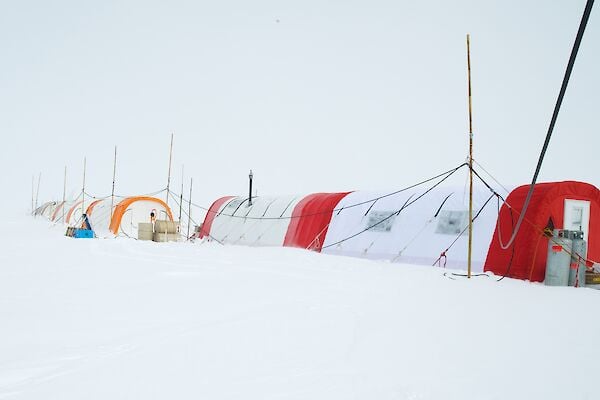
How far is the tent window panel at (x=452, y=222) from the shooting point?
1561 cm

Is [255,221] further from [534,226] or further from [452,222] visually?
[534,226]

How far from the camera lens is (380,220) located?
18.5 metres

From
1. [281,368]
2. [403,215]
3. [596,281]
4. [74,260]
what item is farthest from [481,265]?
[74,260]

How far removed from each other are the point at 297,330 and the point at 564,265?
9119 millimetres

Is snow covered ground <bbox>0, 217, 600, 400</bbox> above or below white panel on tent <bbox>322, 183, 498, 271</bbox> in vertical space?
below

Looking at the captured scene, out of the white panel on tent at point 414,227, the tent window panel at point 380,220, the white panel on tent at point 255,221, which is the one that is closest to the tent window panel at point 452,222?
the white panel on tent at point 414,227

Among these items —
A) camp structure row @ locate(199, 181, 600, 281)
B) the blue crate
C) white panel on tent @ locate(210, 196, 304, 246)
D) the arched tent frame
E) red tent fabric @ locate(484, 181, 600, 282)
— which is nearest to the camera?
red tent fabric @ locate(484, 181, 600, 282)

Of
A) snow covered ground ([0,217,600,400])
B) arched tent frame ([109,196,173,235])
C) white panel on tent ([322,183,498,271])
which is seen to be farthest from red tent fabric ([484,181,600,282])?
arched tent frame ([109,196,173,235])

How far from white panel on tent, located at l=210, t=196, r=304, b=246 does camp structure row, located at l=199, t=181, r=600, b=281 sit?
2.7 inches

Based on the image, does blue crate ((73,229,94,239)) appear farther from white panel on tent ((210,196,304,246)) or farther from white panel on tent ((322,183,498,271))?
white panel on tent ((322,183,498,271))

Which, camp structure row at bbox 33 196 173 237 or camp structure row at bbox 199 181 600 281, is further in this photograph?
camp structure row at bbox 33 196 173 237

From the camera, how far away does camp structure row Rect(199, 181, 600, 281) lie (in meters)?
13.6

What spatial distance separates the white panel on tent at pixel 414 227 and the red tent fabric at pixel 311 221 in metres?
0.47

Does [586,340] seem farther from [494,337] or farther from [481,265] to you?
[481,265]
